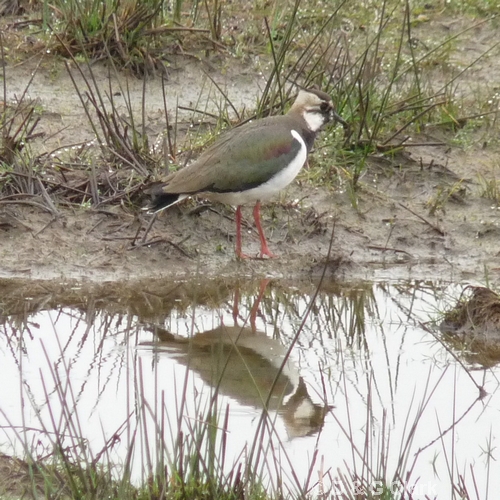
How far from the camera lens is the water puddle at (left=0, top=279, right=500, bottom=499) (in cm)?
402

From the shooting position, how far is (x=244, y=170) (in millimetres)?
7070

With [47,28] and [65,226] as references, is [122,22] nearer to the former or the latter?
[47,28]

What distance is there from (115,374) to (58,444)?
68.8 inches

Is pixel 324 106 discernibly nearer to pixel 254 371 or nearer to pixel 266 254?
pixel 266 254

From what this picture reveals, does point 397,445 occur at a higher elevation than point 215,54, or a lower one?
lower

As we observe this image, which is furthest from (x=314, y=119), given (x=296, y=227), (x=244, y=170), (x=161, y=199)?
(x=161, y=199)

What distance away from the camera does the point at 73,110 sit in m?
8.64

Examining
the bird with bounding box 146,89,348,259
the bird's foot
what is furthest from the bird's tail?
the bird's foot

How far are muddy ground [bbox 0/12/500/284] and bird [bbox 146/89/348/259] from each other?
0.99 feet

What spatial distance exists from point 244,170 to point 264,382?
1962mm

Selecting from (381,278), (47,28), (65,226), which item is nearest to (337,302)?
(381,278)

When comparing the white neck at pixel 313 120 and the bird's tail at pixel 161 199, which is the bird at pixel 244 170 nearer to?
the bird's tail at pixel 161 199

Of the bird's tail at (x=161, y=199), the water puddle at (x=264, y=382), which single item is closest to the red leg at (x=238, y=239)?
the water puddle at (x=264, y=382)

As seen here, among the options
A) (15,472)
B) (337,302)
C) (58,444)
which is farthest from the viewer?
(337,302)
